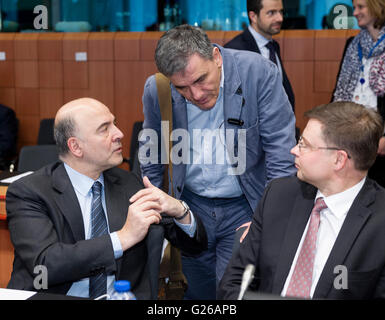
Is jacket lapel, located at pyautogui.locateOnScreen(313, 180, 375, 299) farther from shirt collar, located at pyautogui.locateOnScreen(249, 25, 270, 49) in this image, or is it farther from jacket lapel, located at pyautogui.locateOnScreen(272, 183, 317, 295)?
shirt collar, located at pyautogui.locateOnScreen(249, 25, 270, 49)

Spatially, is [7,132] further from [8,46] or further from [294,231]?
[294,231]

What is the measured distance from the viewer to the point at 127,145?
6.88 metres

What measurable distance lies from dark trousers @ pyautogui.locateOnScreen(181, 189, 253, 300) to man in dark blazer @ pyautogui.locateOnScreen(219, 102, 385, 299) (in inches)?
21.2

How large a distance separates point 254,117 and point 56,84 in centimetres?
483

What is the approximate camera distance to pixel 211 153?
2725mm

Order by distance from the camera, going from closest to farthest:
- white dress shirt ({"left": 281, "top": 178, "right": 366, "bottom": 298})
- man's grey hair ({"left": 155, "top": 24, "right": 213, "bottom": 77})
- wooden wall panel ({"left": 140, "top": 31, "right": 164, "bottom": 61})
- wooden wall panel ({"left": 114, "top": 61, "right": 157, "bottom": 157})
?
1. white dress shirt ({"left": 281, "top": 178, "right": 366, "bottom": 298})
2. man's grey hair ({"left": 155, "top": 24, "right": 213, "bottom": 77})
3. wooden wall panel ({"left": 140, "top": 31, "right": 164, "bottom": 61})
4. wooden wall panel ({"left": 114, "top": 61, "right": 157, "bottom": 157})

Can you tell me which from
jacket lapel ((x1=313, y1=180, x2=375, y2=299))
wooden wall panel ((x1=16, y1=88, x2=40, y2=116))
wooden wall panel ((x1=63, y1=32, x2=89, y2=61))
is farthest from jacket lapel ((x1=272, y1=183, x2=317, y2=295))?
wooden wall panel ((x1=16, y1=88, x2=40, y2=116))

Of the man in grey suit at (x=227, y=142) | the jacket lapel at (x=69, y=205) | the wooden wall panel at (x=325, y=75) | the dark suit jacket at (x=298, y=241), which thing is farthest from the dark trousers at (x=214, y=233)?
the wooden wall panel at (x=325, y=75)

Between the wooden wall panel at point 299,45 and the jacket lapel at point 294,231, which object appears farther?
the wooden wall panel at point 299,45

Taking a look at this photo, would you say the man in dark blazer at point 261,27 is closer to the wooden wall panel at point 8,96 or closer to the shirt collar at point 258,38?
the shirt collar at point 258,38

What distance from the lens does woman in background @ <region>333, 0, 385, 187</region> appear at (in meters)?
3.91

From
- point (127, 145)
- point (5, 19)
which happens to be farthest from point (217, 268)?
point (5, 19)

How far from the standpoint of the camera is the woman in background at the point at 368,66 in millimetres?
3906

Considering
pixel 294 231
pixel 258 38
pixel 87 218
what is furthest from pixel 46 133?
pixel 294 231
